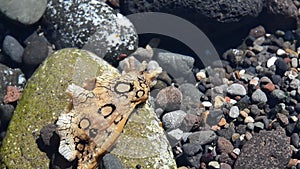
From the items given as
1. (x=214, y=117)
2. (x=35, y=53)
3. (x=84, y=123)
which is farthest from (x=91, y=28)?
(x=214, y=117)

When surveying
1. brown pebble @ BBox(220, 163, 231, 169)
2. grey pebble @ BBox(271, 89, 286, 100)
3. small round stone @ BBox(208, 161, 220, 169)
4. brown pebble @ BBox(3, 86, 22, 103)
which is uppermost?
grey pebble @ BBox(271, 89, 286, 100)

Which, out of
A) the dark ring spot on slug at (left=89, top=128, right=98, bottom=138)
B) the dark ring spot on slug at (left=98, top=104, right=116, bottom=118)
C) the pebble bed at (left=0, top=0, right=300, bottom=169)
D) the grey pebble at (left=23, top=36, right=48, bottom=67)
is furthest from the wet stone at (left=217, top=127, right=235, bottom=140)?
the grey pebble at (left=23, top=36, right=48, bottom=67)

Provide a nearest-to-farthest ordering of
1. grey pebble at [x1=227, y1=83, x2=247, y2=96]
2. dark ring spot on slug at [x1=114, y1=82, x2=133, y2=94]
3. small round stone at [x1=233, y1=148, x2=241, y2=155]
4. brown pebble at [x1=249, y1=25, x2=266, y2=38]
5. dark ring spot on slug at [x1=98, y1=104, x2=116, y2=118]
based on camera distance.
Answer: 1. dark ring spot on slug at [x1=98, y1=104, x2=116, y2=118]
2. dark ring spot on slug at [x1=114, y1=82, x2=133, y2=94]
3. small round stone at [x1=233, y1=148, x2=241, y2=155]
4. grey pebble at [x1=227, y1=83, x2=247, y2=96]
5. brown pebble at [x1=249, y1=25, x2=266, y2=38]

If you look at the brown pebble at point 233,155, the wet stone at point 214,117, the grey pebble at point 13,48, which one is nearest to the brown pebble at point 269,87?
the wet stone at point 214,117

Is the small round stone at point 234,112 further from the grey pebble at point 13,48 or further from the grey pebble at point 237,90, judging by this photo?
the grey pebble at point 13,48

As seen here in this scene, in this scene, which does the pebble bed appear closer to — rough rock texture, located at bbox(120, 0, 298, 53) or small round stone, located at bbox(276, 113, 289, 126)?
small round stone, located at bbox(276, 113, 289, 126)
